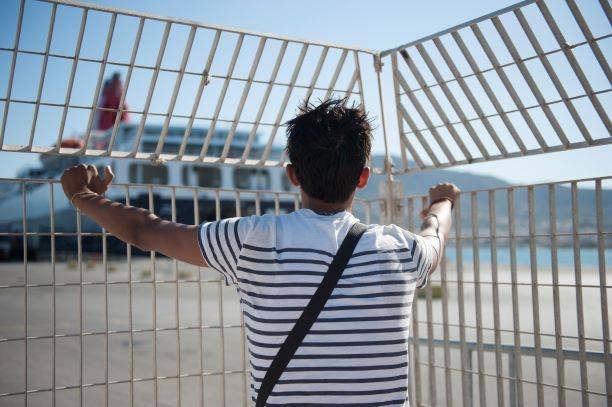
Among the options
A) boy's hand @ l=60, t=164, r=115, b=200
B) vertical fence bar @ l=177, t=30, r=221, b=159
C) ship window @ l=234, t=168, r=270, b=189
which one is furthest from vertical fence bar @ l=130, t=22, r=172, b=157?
ship window @ l=234, t=168, r=270, b=189

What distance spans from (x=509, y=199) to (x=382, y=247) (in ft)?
6.89

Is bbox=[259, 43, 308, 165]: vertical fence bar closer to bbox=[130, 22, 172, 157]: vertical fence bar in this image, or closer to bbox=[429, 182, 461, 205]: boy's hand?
bbox=[130, 22, 172, 157]: vertical fence bar

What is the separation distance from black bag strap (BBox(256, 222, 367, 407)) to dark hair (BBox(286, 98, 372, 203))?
0.65 ft

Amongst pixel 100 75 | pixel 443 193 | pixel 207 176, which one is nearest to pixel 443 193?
pixel 443 193

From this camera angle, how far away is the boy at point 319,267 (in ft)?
6.70

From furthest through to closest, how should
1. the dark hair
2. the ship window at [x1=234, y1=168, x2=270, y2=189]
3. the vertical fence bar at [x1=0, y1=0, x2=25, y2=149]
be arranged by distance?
the ship window at [x1=234, y1=168, x2=270, y2=189] < the vertical fence bar at [x1=0, y1=0, x2=25, y2=149] < the dark hair

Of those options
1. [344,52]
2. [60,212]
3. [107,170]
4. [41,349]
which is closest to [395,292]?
[107,170]

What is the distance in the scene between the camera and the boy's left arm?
7.07 ft

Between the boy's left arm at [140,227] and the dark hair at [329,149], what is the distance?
43cm

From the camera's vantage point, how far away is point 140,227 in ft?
7.32

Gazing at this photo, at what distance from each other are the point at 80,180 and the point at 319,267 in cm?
109

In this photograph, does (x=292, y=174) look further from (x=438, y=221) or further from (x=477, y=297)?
(x=477, y=297)

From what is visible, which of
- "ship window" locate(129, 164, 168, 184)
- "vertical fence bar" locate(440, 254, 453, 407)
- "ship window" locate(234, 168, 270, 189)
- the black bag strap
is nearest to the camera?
the black bag strap

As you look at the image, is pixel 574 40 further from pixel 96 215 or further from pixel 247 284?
pixel 96 215
